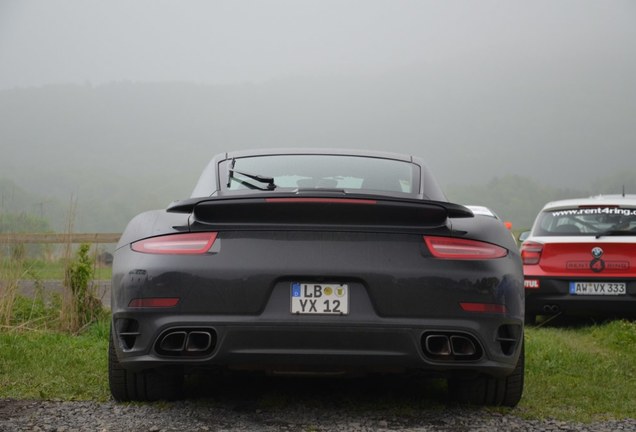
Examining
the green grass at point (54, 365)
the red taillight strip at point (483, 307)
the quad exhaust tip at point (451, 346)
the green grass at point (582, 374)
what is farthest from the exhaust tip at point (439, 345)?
the green grass at point (54, 365)

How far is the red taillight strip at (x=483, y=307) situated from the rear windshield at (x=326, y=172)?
0.98 metres

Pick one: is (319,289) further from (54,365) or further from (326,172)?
(54,365)

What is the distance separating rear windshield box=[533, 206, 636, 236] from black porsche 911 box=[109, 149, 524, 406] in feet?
18.8

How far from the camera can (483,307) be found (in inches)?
165

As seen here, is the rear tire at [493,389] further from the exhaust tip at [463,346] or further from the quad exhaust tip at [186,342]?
the quad exhaust tip at [186,342]

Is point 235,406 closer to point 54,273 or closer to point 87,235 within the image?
point 54,273

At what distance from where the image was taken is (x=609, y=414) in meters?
4.82

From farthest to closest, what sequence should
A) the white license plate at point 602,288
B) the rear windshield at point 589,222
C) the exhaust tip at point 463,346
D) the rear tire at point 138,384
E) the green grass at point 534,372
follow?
the rear windshield at point 589,222
the white license plate at point 602,288
the green grass at point 534,372
the rear tire at point 138,384
the exhaust tip at point 463,346

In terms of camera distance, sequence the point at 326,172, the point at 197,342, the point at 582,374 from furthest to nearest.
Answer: the point at 582,374
the point at 326,172
the point at 197,342

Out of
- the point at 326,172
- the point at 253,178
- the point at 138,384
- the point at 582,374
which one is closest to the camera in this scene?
the point at 138,384

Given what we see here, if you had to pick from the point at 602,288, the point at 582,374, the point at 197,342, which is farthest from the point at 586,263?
the point at 197,342

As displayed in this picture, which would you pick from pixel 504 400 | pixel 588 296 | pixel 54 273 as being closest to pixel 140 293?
pixel 504 400

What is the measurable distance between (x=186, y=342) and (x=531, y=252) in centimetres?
634

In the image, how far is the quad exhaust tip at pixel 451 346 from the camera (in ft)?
13.7
